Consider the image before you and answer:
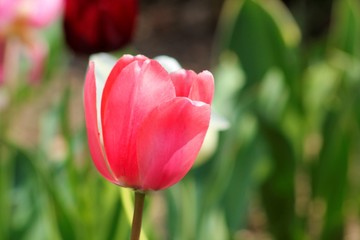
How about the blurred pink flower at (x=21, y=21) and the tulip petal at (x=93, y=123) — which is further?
the blurred pink flower at (x=21, y=21)

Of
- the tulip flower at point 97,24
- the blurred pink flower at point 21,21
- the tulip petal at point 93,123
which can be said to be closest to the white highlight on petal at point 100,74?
the tulip petal at point 93,123

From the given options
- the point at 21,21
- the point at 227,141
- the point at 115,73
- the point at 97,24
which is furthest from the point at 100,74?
the point at 227,141

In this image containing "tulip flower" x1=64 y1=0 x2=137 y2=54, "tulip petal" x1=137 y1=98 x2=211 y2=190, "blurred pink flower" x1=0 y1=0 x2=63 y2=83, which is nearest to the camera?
"tulip petal" x1=137 y1=98 x2=211 y2=190

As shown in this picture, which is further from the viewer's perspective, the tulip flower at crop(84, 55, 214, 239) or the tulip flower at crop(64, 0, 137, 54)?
the tulip flower at crop(64, 0, 137, 54)

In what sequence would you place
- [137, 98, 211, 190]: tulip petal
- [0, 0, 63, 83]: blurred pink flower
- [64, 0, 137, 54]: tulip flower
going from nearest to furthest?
1. [137, 98, 211, 190]: tulip petal
2. [64, 0, 137, 54]: tulip flower
3. [0, 0, 63, 83]: blurred pink flower

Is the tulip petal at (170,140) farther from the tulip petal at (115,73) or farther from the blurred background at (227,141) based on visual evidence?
the blurred background at (227,141)

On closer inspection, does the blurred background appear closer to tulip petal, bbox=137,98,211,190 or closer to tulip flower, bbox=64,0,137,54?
tulip flower, bbox=64,0,137,54

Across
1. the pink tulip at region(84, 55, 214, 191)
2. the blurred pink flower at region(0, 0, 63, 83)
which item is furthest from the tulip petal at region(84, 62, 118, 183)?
the blurred pink flower at region(0, 0, 63, 83)

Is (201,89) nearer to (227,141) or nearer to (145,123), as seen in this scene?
(145,123)
